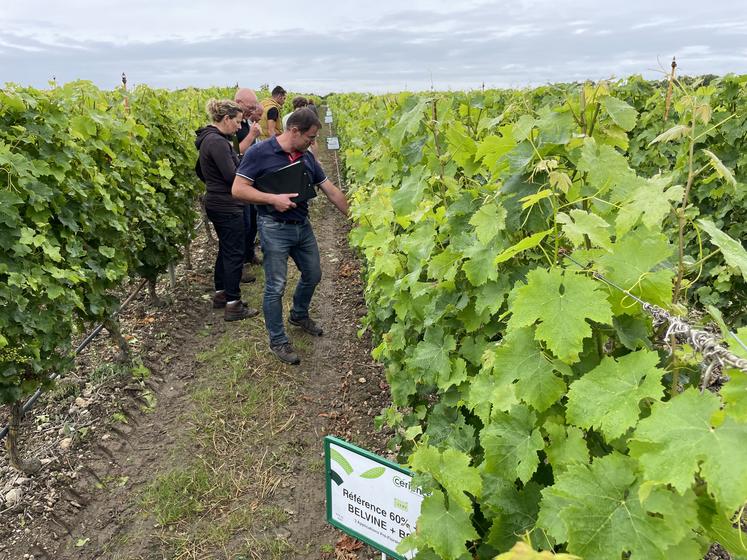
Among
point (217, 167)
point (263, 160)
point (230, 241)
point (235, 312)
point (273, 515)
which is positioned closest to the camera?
point (273, 515)

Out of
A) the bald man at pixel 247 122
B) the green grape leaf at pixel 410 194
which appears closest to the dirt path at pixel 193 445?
the green grape leaf at pixel 410 194

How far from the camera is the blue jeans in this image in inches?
185

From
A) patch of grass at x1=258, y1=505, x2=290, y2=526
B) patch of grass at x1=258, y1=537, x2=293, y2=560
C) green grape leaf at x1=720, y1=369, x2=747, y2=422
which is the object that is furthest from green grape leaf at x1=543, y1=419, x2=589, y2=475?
patch of grass at x1=258, y1=505, x2=290, y2=526

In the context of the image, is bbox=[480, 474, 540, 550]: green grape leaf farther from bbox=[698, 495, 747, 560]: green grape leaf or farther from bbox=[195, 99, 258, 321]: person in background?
bbox=[195, 99, 258, 321]: person in background

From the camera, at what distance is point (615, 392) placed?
43.9 inches

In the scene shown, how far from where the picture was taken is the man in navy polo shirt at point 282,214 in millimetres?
4426

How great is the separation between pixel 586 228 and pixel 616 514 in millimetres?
586

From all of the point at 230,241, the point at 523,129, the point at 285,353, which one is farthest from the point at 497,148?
the point at 230,241

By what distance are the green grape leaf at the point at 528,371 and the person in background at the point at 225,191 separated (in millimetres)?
4643

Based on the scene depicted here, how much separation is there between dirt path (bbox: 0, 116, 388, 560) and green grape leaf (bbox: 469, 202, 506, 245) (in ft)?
7.45

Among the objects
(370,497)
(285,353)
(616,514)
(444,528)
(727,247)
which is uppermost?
(727,247)

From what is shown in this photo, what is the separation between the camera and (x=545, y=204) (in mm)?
1644

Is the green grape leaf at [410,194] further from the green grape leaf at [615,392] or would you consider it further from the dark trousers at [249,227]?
the dark trousers at [249,227]

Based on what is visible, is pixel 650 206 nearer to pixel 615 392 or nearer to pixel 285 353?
pixel 615 392
